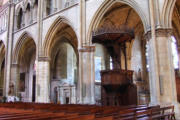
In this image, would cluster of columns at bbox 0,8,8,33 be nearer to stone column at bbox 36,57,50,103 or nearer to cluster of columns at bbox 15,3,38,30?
cluster of columns at bbox 15,3,38,30

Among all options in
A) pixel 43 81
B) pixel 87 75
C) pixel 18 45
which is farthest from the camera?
pixel 18 45

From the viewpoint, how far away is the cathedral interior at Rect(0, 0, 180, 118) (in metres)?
10.4

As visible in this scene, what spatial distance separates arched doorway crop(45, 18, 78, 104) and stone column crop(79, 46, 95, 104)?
19.3ft

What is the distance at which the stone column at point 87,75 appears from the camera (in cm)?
1255

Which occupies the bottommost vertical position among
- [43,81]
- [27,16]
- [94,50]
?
[43,81]

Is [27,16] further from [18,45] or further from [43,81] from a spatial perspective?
[43,81]

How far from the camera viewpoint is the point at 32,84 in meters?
22.9

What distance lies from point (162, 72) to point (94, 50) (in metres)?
4.60

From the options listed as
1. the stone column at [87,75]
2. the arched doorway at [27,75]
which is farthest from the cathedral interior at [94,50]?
the arched doorway at [27,75]

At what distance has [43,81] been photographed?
52.1 feet

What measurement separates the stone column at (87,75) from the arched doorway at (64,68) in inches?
232

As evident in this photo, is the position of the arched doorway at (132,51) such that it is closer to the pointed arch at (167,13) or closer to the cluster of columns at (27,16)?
the pointed arch at (167,13)

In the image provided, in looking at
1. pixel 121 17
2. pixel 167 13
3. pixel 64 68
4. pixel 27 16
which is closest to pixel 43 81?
pixel 64 68

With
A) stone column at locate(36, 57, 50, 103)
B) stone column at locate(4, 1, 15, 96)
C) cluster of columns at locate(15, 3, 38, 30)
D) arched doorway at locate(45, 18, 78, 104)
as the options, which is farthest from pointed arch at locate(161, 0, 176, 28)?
stone column at locate(4, 1, 15, 96)
